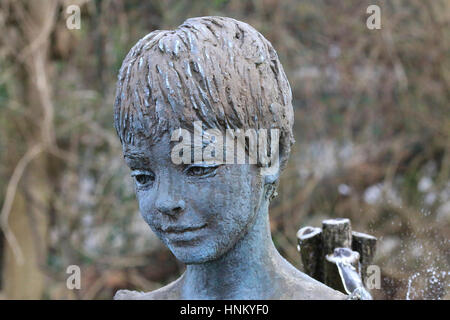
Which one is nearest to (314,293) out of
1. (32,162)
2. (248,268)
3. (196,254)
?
(248,268)

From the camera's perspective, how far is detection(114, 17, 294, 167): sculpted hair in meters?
1.59

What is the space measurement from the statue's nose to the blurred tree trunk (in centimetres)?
290

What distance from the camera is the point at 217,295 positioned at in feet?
5.99

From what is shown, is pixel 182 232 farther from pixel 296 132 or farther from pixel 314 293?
pixel 296 132

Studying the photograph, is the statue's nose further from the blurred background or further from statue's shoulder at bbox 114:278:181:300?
the blurred background

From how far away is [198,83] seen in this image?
5.24 feet

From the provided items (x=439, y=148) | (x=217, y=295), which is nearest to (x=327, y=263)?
(x=217, y=295)

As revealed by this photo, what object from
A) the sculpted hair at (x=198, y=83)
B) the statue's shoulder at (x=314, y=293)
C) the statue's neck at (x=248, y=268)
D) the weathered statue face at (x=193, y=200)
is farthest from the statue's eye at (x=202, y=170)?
the statue's shoulder at (x=314, y=293)

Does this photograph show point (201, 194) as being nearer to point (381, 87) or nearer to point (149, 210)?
point (149, 210)

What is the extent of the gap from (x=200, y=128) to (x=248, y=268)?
455 millimetres

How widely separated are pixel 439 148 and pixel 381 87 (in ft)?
2.21

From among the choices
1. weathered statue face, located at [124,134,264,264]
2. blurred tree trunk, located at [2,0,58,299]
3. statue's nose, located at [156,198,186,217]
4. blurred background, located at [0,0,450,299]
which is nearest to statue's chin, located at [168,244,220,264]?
weathered statue face, located at [124,134,264,264]

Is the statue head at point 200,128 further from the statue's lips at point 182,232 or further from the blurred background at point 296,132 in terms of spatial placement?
the blurred background at point 296,132

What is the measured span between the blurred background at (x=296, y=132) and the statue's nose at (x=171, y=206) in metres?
3.05
